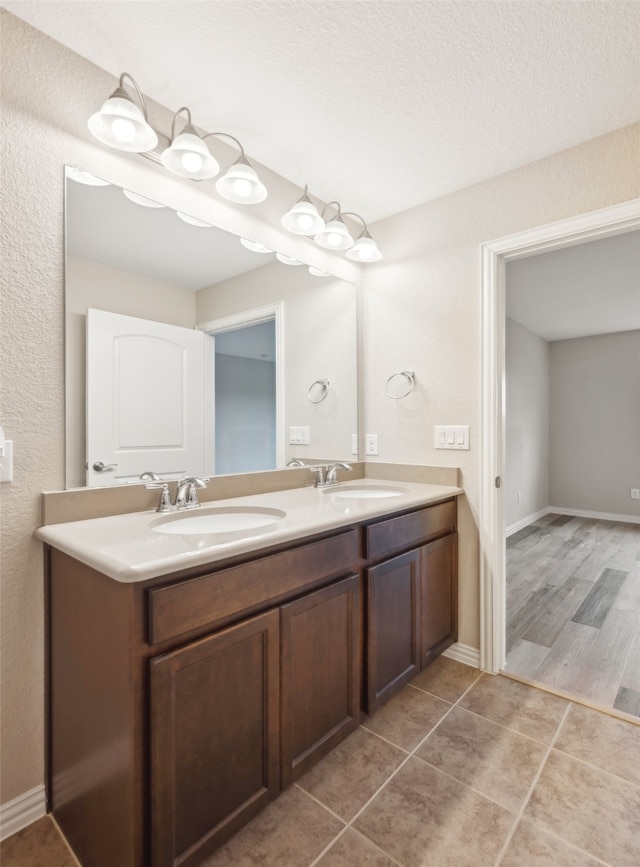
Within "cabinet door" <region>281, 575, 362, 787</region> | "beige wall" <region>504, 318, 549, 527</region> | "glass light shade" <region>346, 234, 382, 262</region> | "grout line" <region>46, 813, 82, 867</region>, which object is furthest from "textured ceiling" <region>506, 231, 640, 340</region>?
"grout line" <region>46, 813, 82, 867</region>

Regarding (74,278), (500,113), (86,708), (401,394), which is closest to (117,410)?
(74,278)

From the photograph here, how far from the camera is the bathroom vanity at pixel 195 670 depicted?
0.95 metres

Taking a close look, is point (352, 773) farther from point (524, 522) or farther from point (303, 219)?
point (524, 522)

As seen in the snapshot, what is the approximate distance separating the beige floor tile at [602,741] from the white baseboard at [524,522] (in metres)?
2.94

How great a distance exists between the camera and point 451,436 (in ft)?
7.05

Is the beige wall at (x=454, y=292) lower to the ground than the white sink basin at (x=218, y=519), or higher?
higher

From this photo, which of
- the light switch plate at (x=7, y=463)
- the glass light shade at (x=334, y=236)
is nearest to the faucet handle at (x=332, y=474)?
the glass light shade at (x=334, y=236)

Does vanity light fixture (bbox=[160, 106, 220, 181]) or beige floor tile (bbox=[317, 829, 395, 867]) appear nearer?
beige floor tile (bbox=[317, 829, 395, 867])

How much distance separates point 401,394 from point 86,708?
6.09ft

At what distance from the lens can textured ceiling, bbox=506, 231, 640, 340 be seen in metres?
3.10

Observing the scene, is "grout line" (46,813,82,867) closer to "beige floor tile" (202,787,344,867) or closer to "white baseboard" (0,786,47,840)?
"white baseboard" (0,786,47,840)

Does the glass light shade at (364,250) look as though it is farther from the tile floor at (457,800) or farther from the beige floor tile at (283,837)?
the beige floor tile at (283,837)

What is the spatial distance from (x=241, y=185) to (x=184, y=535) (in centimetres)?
133

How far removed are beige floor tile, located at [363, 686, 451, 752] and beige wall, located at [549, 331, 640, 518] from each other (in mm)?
4582
